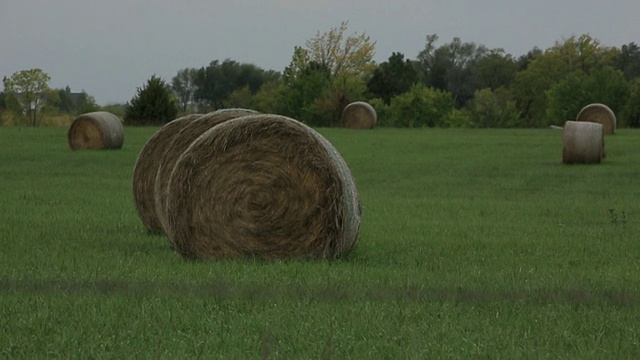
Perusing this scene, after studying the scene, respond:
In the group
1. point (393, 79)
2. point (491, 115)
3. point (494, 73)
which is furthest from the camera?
point (494, 73)

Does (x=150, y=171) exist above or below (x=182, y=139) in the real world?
below

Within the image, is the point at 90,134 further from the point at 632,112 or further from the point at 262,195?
the point at 632,112

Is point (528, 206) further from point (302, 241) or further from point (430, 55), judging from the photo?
point (430, 55)

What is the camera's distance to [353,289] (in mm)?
8203

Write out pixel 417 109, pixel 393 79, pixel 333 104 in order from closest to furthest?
1. pixel 333 104
2. pixel 417 109
3. pixel 393 79

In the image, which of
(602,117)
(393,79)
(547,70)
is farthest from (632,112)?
(547,70)

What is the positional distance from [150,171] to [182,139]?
75 centimetres

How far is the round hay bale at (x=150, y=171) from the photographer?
1333 cm

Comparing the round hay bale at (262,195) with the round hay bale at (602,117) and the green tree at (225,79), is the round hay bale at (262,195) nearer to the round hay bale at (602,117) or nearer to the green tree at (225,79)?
the round hay bale at (602,117)

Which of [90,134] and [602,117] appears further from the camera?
[602,117]

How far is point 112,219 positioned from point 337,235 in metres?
4.92

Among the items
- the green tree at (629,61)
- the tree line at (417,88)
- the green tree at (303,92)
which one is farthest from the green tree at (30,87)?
the green tree at (629,61)

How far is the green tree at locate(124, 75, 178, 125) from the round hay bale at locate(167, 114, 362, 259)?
4180cm

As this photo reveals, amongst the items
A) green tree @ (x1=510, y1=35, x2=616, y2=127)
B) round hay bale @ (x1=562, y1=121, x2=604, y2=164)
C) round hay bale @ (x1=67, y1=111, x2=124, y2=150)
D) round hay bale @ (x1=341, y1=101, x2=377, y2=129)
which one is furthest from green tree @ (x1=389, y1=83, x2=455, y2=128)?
round hay bale @ (x1=562, y1=121, x2=604, y2=164)
